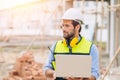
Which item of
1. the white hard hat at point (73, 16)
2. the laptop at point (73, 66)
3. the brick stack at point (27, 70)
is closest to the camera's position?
the laptop at point (73, 66)

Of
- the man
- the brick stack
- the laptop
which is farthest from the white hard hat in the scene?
the brick stack

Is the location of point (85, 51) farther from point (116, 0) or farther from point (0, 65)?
point (0, 65)

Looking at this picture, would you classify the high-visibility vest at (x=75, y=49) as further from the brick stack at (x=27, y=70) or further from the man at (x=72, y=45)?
the brick stack at (x=27, y=70)

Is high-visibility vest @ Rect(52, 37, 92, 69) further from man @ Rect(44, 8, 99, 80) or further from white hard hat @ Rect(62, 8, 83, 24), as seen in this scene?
white hard hat @ Rect(62, 8, 83, 24)

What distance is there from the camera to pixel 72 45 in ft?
15.7

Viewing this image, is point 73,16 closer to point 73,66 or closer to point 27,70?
point 73,66

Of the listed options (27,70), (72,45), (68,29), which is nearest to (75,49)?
(72,45)

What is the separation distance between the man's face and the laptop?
288 millimetres

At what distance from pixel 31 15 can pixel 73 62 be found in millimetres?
31902

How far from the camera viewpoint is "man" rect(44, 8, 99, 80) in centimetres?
478

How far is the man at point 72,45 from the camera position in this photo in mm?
4781

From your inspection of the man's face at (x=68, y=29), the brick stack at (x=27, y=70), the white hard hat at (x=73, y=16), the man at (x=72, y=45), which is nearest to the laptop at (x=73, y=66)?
the man at (x=72, y=45)

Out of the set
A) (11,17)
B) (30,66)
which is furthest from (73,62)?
(11,17)

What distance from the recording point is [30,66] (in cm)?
1240
